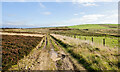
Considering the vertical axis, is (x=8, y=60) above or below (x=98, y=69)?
above

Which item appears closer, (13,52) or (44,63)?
(44,63)

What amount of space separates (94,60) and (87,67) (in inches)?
75.7

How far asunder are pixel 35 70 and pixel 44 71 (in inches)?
35.1

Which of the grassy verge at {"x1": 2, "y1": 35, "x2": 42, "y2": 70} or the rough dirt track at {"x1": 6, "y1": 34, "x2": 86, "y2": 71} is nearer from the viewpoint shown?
the rough dirt track at {"x1": 6, "y1": 34, "x2": 86, "y2": 71}

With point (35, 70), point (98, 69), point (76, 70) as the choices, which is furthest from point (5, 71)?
point (98, 69)

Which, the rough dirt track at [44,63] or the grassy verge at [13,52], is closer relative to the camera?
the rough dirt track at [44,63]

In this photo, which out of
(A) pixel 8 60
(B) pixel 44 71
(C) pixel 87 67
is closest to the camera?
(B) pixel 44 71

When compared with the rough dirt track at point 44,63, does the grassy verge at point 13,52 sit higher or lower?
higher

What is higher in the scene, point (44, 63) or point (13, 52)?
point (13, 52)

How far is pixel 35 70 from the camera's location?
25.1 ft

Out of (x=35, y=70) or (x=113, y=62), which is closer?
(x=35, y=70)

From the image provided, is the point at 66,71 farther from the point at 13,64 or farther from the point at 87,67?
the point at 13,64

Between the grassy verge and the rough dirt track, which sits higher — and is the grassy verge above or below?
above

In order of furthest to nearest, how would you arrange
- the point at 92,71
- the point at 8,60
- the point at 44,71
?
the point at 8,60 < the point at 92,71 < the point at 44,71
